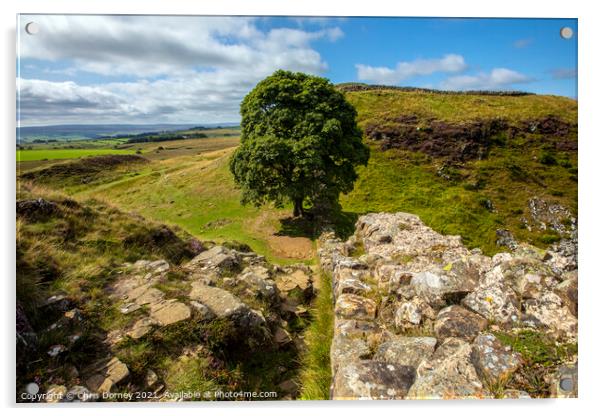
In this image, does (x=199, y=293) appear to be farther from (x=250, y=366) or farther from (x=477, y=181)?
(x=477, y=181)

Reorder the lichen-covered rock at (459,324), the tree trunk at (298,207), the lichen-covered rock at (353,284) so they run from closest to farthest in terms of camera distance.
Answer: the lichen-covered rock at (459,324) → the lichen-covered rock at (353,284) → the tree trunk at (298,207)

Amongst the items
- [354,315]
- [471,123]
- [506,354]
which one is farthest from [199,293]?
[471,123]

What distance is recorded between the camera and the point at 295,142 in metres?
15.7

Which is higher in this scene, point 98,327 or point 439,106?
point 439,106

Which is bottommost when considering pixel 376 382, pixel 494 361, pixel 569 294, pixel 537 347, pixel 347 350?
pixel 376 382

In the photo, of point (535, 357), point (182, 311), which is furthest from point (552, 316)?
point (182, 311)

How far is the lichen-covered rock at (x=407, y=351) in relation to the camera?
4.11 metres

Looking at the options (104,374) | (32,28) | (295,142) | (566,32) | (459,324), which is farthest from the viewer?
(295,142)

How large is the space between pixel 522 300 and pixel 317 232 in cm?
1264

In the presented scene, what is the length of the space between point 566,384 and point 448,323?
1.49 m

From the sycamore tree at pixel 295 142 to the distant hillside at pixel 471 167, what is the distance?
3.73 m

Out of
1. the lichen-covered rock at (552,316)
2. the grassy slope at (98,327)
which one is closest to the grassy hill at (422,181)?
the grassy slope at (98,327)

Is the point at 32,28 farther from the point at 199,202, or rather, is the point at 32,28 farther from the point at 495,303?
the point at 199,202

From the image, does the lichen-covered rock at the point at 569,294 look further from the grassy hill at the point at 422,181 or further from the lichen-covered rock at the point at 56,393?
the grassy hill at the point at 422,181
